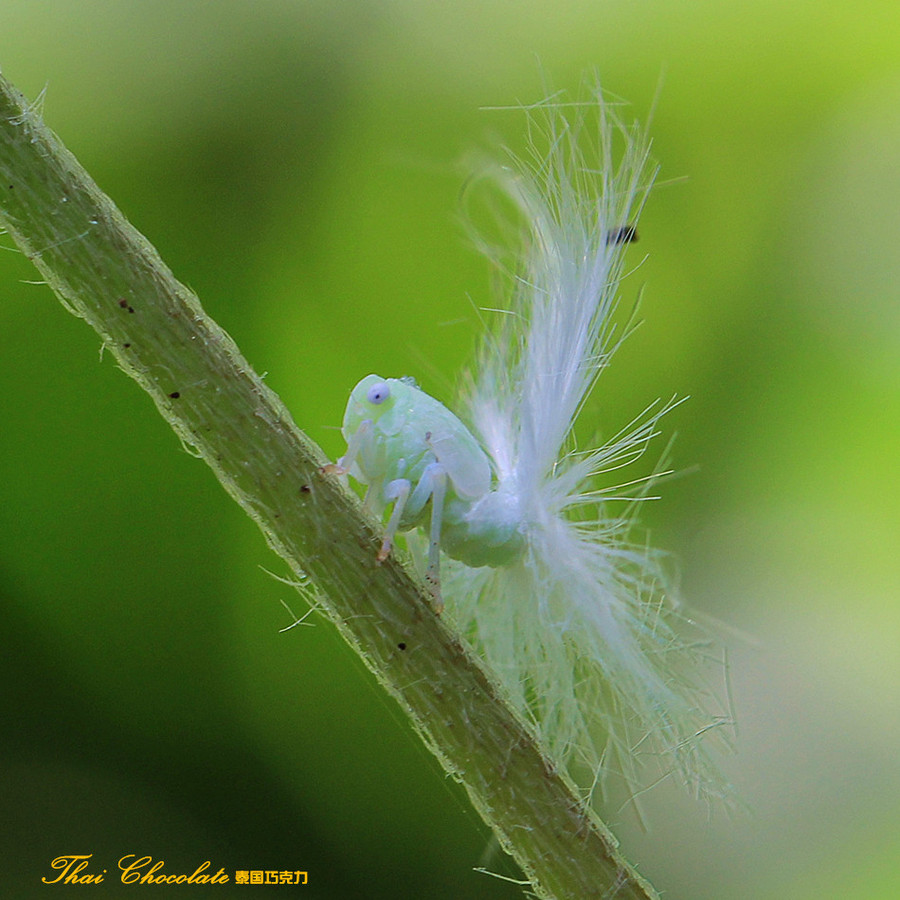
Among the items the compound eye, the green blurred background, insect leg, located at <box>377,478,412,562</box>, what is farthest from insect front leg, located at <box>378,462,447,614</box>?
the green blurred background

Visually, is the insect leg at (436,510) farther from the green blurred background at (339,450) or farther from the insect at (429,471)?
the green blurred background at (339,450)

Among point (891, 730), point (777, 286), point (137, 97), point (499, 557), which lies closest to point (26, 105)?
point (499, 557)

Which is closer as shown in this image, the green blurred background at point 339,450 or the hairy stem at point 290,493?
the hairy stem at point 290,493

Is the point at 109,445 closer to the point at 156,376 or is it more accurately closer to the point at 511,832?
the point at 156,376

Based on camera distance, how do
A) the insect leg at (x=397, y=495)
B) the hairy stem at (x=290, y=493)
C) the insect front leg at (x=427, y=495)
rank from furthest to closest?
the insect front leg at (x=427, y=495) < the insect leg at (x=397, y=495) < the hairy stem at (x=290, y=493)

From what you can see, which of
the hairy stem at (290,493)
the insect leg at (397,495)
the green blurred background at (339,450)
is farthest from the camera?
the green blurred background at (339,450)

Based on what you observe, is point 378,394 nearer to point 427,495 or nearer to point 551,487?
point 427,495

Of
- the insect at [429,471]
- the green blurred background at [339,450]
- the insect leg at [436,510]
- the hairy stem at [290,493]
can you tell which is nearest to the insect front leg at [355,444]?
the insect at [429,471]

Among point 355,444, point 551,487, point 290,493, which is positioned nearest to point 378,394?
point 355,444
